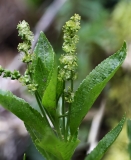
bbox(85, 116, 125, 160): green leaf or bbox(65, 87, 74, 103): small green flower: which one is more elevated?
bbox(65, 87, 74, 103): small green flower

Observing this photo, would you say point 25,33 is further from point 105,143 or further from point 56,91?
point 105,143

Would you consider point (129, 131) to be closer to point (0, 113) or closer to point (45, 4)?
point (0, 113)

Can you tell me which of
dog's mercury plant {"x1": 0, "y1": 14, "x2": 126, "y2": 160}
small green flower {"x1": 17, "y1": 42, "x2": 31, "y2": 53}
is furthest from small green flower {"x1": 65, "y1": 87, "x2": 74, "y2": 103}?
small green flower {"x1": 17, "y1": 42, "x2": 31, "y2": 53}

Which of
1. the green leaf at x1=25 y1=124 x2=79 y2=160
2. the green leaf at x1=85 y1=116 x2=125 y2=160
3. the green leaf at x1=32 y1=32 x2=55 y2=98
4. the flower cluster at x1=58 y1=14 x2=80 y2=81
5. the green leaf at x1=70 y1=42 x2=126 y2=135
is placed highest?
the flower cluster at x1=58 y1=14 x2=80 y2=81

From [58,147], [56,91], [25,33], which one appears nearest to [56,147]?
[58,147]

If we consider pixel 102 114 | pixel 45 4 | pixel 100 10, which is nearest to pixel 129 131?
pixel 102 114

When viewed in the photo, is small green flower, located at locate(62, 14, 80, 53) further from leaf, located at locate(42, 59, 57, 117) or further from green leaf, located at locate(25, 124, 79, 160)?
green leaf, located at locate(25, 124, 79, 160)
